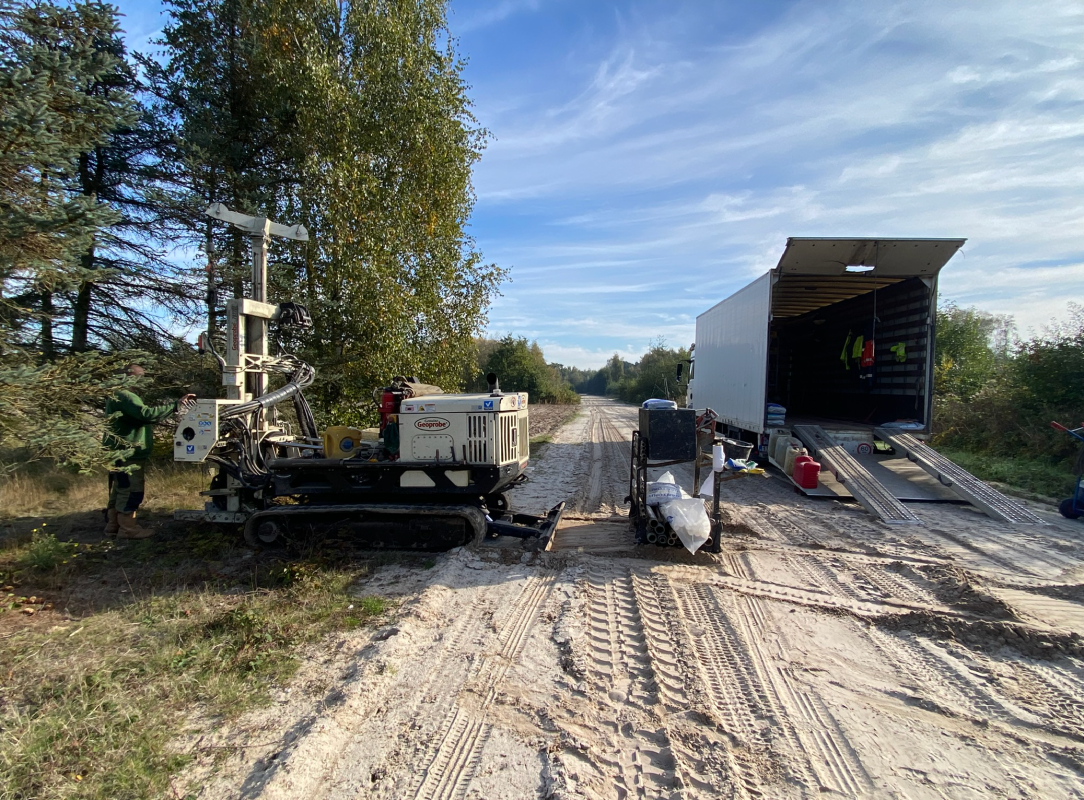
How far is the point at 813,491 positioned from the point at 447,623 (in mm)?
7176

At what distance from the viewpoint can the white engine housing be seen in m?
5.62

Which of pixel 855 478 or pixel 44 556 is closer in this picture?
pixel 44 556

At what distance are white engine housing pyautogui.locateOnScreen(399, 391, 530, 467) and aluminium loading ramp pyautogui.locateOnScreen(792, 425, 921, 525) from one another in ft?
17.8

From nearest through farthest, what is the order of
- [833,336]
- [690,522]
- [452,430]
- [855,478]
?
[690,522] < [452,430] < [855,478] < [833,336]

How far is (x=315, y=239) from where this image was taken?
34.2 ft

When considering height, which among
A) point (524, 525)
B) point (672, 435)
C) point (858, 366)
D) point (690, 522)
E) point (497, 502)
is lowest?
point (524, 525)

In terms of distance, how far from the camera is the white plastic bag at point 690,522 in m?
5.49

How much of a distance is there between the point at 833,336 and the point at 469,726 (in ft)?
45.9

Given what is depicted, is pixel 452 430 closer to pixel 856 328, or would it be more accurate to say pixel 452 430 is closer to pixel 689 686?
pixel 689 686

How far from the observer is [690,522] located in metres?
5.50

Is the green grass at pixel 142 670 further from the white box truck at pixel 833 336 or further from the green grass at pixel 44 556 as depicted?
the white box truck at pixel 833 336

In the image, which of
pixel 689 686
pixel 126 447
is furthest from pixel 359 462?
pixel 689 686

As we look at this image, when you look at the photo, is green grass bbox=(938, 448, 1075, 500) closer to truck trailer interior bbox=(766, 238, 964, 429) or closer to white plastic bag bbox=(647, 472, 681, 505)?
truck trailer interior bbox=(766, 238, 964, 429)

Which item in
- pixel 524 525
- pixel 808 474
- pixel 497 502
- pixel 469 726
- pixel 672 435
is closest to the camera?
pixel 469 726
